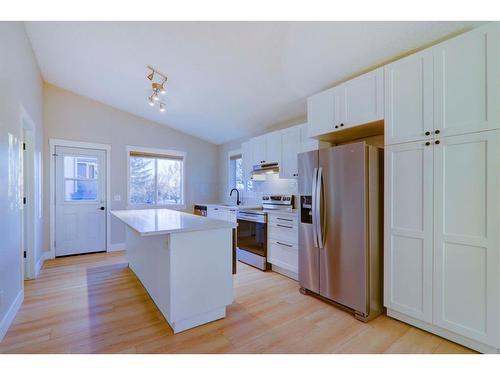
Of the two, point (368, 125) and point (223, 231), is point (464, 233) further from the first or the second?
point (223, 231)

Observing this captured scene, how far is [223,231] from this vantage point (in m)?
2.26

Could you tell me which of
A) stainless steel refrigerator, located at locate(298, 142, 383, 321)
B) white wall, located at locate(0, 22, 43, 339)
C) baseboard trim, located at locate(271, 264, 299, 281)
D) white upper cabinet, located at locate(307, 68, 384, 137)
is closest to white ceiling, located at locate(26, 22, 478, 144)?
white upper cabinet, located at locate(307, 68, 384, 137)

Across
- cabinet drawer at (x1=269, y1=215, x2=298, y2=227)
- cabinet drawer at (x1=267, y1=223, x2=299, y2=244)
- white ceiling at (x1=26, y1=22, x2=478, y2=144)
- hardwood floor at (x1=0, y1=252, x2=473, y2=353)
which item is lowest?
hardwood floor at (x1=0, y1=252, x2=473, y2=353)

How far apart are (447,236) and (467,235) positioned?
12 cm

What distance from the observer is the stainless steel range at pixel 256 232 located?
11.9 feet

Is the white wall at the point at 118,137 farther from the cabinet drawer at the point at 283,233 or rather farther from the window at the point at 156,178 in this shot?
the cabinet drawer at the point at 283,233

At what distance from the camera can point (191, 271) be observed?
208cm

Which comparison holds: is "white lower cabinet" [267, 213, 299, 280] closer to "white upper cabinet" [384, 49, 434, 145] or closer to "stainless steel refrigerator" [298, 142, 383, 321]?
"stainless steel refrigerator" [298, 142, 383, 321]

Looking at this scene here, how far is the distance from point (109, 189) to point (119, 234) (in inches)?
35.8

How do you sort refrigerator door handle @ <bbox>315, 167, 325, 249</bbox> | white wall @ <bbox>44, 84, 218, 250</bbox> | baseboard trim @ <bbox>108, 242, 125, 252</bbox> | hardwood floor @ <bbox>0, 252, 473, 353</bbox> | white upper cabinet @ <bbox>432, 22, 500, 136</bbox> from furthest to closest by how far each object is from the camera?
baseboard trim @ <bbox>108, 242, 125, 252</bbox>
white wall @ <bbox>44, 84, 218, 250</bbox>
refrigerator door handle @ <bbox>315, 167, 325, 249</bbox>
hardwood floor @ <bbox>0, 252, 473, 353</bbox>
white upper cabinet @ <bbox>432, 22, 500, 136</bbox>

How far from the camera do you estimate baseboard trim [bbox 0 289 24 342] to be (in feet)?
6.49

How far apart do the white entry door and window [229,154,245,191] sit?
2560 mm

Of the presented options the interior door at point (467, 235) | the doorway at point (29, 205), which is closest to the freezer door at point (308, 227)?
the interior door at point (467, 235)
